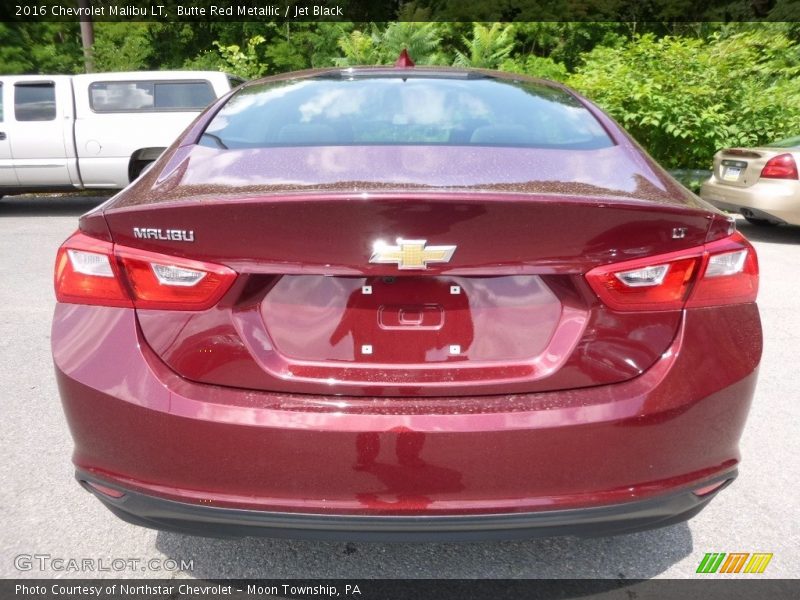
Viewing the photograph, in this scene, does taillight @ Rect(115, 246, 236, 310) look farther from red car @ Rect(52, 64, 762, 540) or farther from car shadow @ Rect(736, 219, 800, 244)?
car shadow @ Rect(736, 219, 800, 244)

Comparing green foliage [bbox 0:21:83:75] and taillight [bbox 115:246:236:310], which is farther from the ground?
taillight [bbox 115:246:236:310]

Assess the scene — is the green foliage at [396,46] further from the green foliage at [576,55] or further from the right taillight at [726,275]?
the right taillight at [726,275]

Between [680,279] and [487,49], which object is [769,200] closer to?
[680,279]

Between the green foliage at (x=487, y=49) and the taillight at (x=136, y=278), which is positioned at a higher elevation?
the taillight at (x=136, y=278)

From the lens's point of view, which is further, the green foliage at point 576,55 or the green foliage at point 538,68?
the green foliage at point 538,68

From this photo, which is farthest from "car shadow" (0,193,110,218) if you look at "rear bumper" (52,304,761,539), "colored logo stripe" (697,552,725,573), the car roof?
"colored logo stripe" (697,552,725,573)

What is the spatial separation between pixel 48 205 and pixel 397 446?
11.4 m

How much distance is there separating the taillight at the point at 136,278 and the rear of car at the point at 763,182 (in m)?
7.65

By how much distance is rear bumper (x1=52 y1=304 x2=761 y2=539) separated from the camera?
1609 millimetres

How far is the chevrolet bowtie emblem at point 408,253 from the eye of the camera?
1568mm

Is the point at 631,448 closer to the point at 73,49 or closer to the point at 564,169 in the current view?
the point at 564,169

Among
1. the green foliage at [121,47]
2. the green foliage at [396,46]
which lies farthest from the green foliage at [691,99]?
Answer: the green foliage at [121,47]

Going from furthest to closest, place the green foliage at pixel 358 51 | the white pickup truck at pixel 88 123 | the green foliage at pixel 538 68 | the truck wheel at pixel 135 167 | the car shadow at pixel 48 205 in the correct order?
the green foliage at pixel 358 51 → the green foliage at pixel 538 68 → the car shadow at pixel 48 205 → the truck wheel at pixel 135 167 → the white pickup truck at pixel 88 123

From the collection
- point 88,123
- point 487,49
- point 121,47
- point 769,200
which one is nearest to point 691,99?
point 769,200
